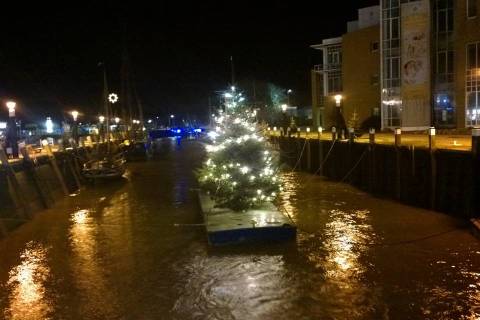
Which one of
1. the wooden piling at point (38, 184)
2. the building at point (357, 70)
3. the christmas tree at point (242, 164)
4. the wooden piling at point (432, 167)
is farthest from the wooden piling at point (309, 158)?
the christmas tree at point (242, 164)

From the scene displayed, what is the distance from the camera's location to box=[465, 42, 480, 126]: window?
37469 mm

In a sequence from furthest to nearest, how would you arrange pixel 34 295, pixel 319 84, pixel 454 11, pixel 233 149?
pixel 319 84
pixel 454 11
pixel 233 149
pixel 34 295

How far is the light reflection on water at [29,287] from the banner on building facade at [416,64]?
114 ft

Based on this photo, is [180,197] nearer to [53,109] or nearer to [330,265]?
[330,265]

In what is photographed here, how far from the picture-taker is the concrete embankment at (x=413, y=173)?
16.2m

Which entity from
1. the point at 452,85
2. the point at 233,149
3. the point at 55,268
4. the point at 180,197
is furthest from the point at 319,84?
the point at 55,268

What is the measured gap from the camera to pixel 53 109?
74750mm

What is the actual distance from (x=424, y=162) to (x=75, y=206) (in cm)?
1357

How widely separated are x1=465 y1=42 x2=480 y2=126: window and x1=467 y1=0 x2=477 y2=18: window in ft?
6.17

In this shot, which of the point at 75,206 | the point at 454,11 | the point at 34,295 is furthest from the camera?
the point at 454,11

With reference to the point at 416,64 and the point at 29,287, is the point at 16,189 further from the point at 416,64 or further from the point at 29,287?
the point at 416,64

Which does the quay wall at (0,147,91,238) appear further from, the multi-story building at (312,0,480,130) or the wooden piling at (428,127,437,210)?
the multi-story building at (312,0,480,130)

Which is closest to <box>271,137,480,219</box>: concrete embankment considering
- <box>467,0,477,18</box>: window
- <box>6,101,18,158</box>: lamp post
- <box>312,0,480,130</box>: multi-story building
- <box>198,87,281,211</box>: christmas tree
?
<box>198,87,281,211</box>: christmas tree

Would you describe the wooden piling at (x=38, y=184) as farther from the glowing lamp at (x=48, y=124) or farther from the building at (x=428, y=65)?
the glowing lamp at (x=48, y=124)
